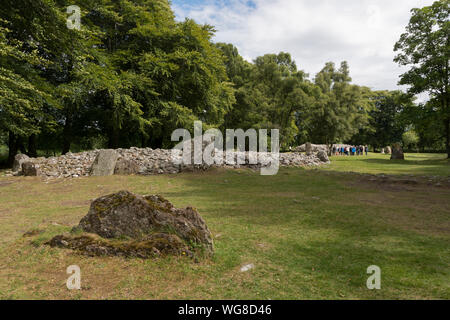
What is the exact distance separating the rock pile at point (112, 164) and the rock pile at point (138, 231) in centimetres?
1024

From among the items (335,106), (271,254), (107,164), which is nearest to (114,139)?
(107,164)

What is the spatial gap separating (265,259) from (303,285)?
2.71ft

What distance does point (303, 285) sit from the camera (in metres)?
3.23

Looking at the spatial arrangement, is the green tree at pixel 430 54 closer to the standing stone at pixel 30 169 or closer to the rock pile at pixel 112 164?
the rock pile at pixel 112 164

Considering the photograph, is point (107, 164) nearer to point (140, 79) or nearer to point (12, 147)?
point (140, 79)

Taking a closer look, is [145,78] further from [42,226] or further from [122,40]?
[42,226]

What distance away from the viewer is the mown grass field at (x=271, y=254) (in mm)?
3102

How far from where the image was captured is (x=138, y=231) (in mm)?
4133

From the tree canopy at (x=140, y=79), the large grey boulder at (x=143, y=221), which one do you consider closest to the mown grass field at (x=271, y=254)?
the large grey boulder at (x=143, y=221)

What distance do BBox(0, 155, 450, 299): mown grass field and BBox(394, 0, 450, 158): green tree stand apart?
20635 millimetres

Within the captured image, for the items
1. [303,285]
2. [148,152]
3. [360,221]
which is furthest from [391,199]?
[148,152]

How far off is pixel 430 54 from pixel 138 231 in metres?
31.1

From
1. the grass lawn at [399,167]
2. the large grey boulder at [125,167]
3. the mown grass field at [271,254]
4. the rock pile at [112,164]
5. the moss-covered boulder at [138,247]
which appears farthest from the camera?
the grass lawn at [399,167]

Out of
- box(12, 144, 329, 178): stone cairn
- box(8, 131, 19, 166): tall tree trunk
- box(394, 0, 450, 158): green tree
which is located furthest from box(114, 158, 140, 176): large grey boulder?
box(394, 0, 450, 158): green tree
